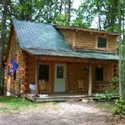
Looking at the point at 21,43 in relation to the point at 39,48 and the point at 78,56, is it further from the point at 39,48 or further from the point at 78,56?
the point at 78,56

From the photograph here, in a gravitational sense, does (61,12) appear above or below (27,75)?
above

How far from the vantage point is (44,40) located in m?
18.1

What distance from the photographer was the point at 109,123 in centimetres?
876

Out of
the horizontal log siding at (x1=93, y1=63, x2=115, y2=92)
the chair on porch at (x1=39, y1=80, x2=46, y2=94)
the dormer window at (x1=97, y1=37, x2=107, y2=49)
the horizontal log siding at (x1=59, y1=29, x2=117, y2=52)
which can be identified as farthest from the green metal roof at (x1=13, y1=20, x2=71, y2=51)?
the horizontal log siding at (x1=93, y1=63, x2=115, y2=92)

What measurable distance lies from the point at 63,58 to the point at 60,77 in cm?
265

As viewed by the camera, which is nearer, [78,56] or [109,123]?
[109,123]

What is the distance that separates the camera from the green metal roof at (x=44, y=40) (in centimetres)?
1658

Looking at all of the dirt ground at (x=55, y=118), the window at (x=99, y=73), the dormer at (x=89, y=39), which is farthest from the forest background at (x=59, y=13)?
the dirt ground at (x=55, y=118)

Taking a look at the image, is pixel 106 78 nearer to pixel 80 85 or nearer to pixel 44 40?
pixel 80 85

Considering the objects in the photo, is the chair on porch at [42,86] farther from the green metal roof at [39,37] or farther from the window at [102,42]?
the window at [102,42]

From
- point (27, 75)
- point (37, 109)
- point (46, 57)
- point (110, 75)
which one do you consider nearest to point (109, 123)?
point (37, 109)

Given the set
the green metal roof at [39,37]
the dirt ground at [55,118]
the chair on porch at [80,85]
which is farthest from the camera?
the chair on porch at [80,85]

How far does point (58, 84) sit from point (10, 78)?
195 inches

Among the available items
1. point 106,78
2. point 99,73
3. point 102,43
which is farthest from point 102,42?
point 106,78
